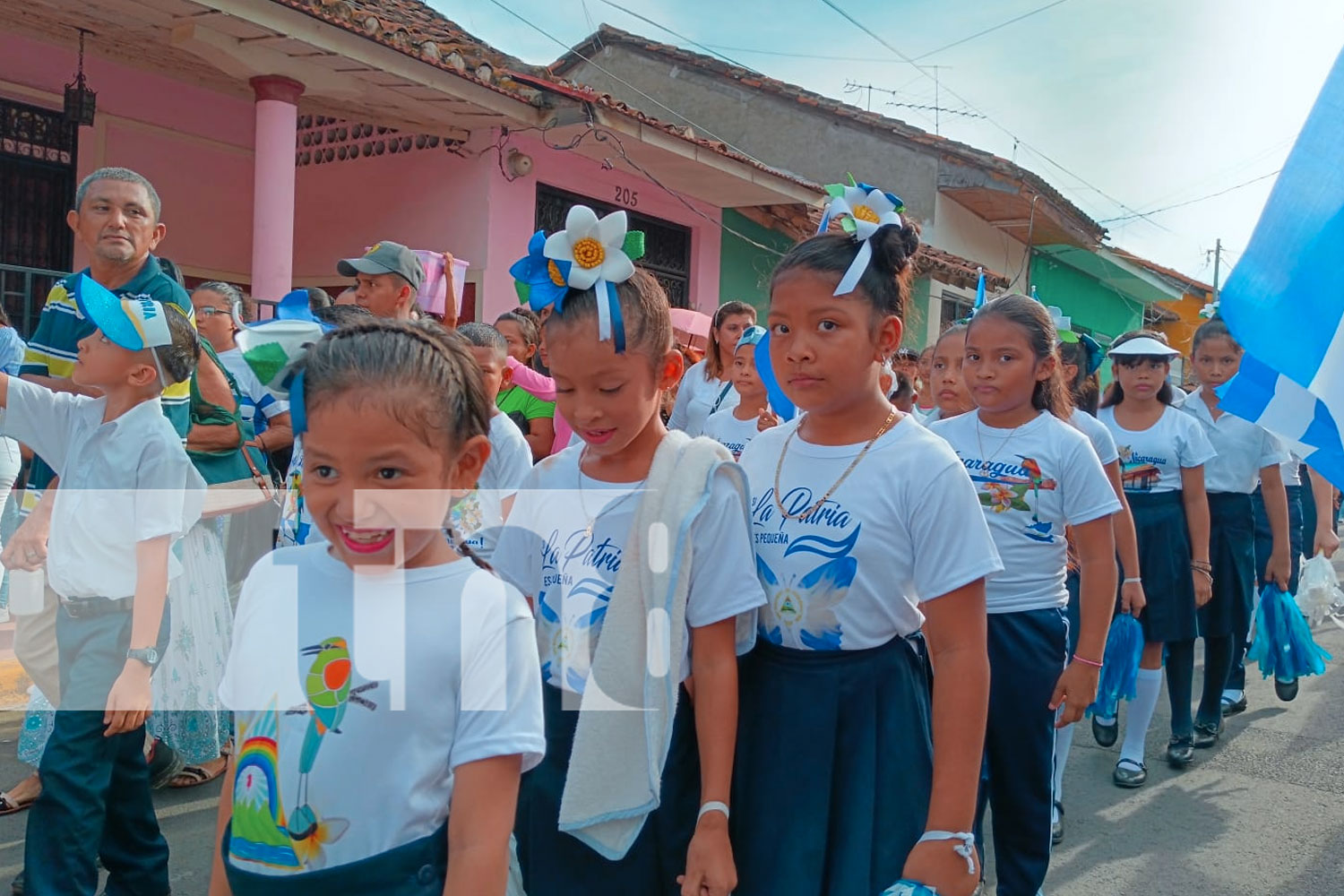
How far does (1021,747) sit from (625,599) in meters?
1.59

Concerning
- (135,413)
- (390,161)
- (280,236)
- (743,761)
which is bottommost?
(743,761)

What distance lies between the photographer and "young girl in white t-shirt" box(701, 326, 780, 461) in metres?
4.79

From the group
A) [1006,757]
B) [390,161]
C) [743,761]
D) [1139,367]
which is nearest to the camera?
[743,761]

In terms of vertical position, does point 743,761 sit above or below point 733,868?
above

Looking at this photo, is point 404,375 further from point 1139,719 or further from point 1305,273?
point 1139,719

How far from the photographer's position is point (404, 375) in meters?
1.67


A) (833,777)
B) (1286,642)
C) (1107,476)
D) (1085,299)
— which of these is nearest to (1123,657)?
(1286,642)

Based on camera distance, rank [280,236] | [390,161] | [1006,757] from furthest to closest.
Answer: [390,161] → [280,236] → [1006,757]

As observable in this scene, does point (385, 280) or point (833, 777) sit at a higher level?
point (385, 280)

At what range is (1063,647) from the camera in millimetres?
3203

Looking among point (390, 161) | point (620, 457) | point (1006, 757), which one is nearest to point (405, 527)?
point (620, 457)

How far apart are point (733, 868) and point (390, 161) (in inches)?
364

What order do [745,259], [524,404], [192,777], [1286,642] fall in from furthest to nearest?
1. [745,259]
2. [1286,642]
3. [524,404]
4. [192,777]

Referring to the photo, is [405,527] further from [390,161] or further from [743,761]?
[390,161]
